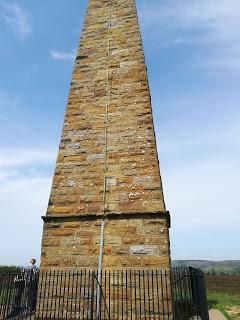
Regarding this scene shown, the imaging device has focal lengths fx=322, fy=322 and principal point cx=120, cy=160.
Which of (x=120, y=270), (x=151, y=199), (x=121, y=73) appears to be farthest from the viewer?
(x=121, y=73)

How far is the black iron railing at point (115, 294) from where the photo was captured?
5.60 metres

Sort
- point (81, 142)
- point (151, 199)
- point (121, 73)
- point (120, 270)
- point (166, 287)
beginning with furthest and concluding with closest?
point (121, 73) < point (81, 142) < point (151, 199) < point (120, 270) < point (166, 287)

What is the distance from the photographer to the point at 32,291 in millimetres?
7262

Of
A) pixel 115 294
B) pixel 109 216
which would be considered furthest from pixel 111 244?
pixel 115 294

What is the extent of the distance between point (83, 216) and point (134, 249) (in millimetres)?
1260

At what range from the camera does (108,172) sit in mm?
7043

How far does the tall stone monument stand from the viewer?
6266 millimetres

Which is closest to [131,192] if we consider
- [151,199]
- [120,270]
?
[151,199]

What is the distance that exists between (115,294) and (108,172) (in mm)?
2483

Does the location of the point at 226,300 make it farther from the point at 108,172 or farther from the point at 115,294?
the point at 108,172

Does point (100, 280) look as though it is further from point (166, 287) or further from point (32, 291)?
point (32, 291)

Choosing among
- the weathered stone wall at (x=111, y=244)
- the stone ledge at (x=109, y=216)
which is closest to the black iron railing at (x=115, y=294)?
the weathered stone wall at (x=111, y=244)

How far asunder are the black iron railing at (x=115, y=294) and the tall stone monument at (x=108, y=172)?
0.24 m

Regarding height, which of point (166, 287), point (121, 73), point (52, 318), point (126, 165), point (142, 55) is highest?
point (142, 55)
